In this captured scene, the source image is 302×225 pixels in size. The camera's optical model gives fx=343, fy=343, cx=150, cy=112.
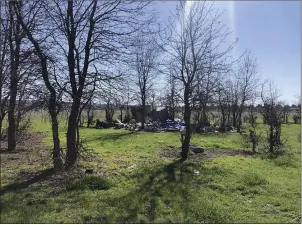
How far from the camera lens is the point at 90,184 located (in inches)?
320

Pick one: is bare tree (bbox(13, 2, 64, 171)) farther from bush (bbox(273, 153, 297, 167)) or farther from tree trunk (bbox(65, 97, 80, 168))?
bush (bbox(273, 153, 297, 167))

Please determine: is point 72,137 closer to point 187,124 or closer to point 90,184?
point 90,184

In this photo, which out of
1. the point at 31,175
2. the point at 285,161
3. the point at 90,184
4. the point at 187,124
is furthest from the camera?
the point at 187,124

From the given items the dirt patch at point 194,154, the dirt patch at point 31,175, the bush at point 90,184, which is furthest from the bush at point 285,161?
the dirt patch at point 31,175

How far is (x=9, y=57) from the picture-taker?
5.43 m

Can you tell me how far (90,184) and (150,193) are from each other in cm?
148

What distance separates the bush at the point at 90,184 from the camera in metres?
7.85

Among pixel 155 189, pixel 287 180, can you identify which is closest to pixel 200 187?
pixel 155 189

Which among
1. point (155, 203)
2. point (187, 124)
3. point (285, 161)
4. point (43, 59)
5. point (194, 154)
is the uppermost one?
point (43, 59)

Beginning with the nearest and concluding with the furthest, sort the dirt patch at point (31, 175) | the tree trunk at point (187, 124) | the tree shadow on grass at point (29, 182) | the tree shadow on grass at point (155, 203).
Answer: the tree shadow on grass at point (155, 203)
the tree shadow on grass at point (29, 182)
the dirt patch at point (31, 175)
the tree trunk at point (187, 124)

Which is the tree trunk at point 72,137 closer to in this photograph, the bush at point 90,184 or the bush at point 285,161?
the bush at point 90,184

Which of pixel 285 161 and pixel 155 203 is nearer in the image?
pixel 155 203

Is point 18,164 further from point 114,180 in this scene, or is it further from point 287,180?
Answer: point 287,180

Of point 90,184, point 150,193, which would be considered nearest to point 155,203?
point 150,193
